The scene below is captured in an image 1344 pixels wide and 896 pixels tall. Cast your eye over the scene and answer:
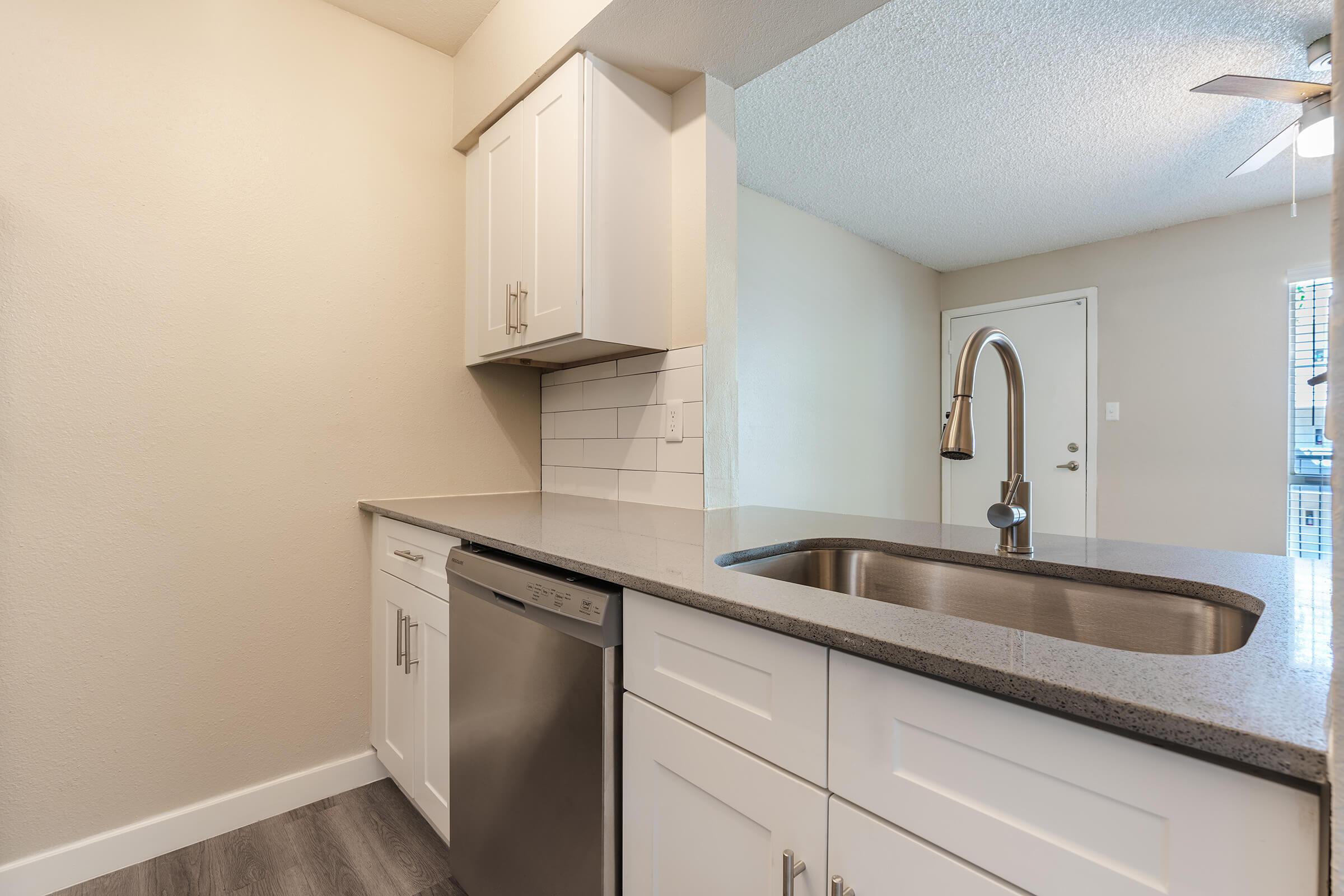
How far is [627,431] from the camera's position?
6.68 feet

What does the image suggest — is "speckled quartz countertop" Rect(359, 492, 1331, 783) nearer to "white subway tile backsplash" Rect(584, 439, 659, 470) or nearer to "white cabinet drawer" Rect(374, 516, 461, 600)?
"white cabinet drawer" Rect(374, 516, 461, 600)

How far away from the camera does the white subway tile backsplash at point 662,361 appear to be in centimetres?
182

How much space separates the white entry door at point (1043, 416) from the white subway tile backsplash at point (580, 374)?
308 centimetres

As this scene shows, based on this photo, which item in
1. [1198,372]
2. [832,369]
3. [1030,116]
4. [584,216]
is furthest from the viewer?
[832,369]

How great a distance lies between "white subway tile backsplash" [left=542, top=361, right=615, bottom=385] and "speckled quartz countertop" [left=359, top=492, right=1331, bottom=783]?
2.49ft

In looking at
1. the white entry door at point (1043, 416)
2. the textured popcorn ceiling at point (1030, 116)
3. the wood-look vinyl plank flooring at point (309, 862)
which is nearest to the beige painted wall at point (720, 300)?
the textured popcorn ceiling at point (1030, 116)

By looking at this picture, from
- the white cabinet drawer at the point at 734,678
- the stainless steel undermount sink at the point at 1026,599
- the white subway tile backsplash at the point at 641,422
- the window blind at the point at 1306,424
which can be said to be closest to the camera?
the white cabinet drawer at the point at 734,678

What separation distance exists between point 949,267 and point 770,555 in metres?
4.41

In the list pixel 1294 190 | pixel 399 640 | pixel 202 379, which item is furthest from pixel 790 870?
pixel 1294 190

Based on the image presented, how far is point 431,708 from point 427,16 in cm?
217

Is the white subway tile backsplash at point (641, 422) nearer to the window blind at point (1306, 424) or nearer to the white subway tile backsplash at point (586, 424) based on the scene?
the white subway tile backsplash at point (586, 424)

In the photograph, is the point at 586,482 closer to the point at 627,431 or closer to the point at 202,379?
the point at 627,431

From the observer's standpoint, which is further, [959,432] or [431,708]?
[431,708]

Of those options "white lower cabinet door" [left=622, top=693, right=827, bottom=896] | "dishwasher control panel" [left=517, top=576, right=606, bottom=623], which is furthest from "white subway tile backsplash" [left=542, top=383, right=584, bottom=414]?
"white lower cabinet door" [left=622, top=693, right=827, bottom=896]
